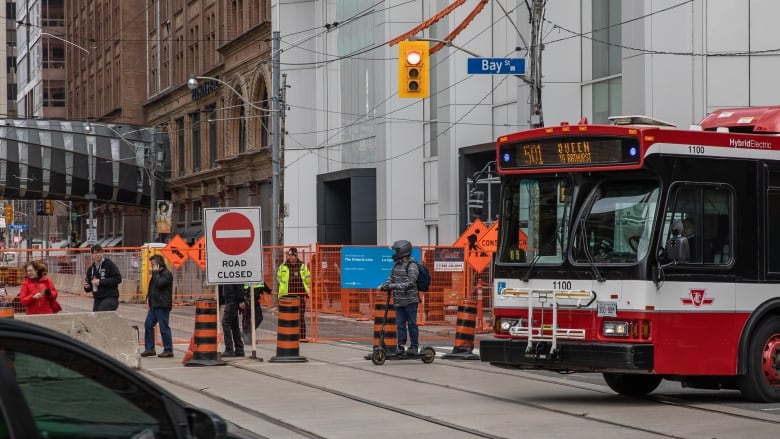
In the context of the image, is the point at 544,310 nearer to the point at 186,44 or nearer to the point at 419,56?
the point at 419,56

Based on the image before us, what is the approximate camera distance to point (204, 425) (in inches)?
195

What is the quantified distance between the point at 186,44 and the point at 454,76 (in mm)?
32274

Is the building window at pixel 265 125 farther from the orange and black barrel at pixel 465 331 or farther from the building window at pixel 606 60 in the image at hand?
the orange and black barrel at pixel 465 331

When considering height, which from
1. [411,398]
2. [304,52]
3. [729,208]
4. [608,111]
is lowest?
[411,398]

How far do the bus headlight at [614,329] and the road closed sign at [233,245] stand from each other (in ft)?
23.8

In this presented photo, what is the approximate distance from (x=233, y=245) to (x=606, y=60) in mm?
14493

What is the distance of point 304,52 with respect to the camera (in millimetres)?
50156

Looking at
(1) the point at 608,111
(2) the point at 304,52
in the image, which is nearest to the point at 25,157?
(2) the point at 304,52

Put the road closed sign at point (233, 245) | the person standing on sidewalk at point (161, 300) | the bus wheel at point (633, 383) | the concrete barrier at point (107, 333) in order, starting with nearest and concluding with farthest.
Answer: the bus wheel at point (633, 383) → the concrete barrier at point (107, 333) → the road closed sign at point (233, 245) → the person standing on sidewalk at point (161, 300)

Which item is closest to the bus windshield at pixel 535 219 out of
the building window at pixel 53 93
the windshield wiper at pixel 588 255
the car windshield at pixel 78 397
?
the windshield wiper at pixel 588 255

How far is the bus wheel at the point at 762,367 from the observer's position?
13.5 meters

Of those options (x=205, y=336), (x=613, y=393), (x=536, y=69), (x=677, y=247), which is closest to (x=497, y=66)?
(x=536, y=69)

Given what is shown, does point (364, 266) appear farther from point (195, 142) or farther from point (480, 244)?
point (195, 142)

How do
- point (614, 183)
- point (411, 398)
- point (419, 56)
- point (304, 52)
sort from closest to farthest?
point (614, 183)
point (411, 398)
point (419, 56)
point (304, 52)
